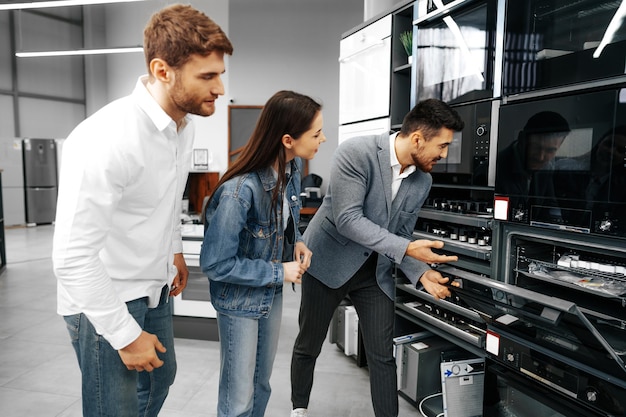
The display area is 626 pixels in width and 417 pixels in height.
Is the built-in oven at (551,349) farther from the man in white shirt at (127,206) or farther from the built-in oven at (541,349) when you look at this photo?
the man in white shirt at (127,206)

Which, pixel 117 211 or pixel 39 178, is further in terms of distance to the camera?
pixel 39 178

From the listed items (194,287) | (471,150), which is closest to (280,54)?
(194,287)

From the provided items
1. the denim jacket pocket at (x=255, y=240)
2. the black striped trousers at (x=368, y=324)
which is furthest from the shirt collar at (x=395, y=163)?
the denim jacket pocket at (x=255, y=240)

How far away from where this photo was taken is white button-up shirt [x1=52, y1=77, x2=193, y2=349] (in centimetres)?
99

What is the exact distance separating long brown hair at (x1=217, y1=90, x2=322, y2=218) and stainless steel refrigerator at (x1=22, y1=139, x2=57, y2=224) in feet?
30.7

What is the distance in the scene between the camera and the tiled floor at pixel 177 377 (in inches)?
96.0

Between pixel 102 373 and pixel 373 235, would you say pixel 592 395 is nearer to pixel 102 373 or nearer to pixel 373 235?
pixel 373 235

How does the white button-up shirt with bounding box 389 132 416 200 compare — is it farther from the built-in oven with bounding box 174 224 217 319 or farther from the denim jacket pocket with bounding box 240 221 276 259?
the built-in oven with bounding box 174 224 217 319

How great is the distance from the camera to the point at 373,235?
5.78 feet

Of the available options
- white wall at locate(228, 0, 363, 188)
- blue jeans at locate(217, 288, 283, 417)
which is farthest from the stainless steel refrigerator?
blue jeans at locate(217, 288, 283, 417)

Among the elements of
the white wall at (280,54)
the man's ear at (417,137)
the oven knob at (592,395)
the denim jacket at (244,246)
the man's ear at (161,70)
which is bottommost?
the oven knob at (592,395)

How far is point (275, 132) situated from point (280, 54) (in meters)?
6.87

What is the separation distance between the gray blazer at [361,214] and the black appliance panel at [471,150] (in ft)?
0.68

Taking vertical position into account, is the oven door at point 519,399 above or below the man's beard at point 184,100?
below
